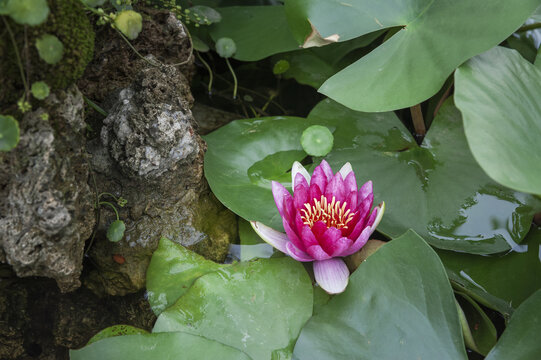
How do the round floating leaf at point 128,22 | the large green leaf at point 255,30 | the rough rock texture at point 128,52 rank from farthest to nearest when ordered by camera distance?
the large green leaf at point 255,30 < the rough rock texture at point 128,52 < the round floating leaf at point 128,22

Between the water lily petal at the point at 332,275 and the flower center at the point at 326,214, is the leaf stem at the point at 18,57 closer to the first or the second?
the flower center at the point at 326,214

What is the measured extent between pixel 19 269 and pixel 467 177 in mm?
1245

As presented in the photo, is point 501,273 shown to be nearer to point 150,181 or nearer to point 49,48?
point 150,181

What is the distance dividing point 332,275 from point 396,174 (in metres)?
0.42

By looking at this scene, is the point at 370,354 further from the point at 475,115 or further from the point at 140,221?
the point at 140,221

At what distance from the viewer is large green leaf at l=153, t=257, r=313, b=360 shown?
3.58 feet

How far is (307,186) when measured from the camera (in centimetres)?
123

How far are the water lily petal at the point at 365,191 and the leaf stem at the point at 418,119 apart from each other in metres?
0.50

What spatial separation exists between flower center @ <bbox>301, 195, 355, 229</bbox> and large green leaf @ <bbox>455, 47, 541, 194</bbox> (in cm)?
36

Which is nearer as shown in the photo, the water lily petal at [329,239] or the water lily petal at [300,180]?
the water lily petal at [329,239]

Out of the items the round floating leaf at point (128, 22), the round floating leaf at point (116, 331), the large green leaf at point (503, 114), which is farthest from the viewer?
the round floating leaf at point (116, 331)

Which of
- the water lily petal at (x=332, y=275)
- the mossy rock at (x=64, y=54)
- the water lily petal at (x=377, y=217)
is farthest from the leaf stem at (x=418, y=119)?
the mossy rock at (x=64, y=54)

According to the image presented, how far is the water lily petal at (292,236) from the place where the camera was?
1155 millimetres

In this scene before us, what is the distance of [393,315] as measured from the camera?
1062 mm
